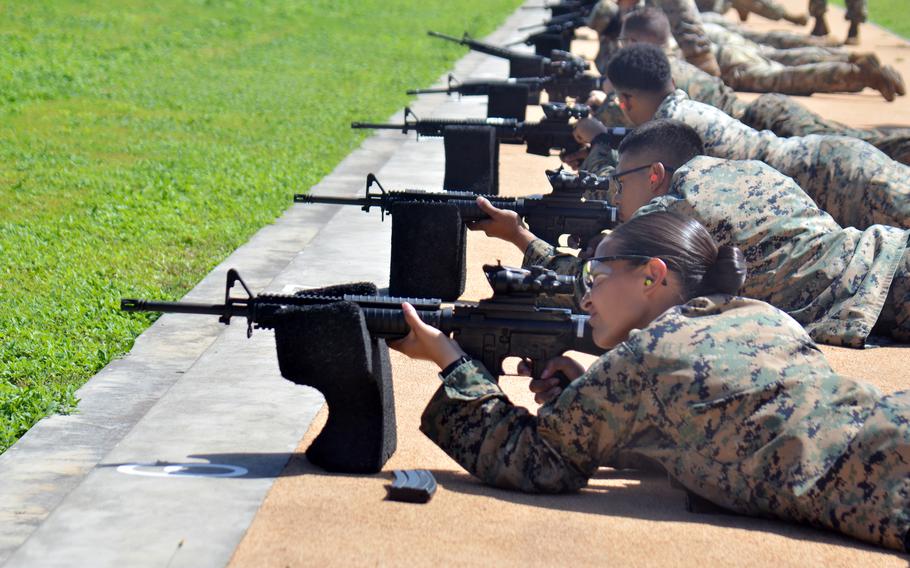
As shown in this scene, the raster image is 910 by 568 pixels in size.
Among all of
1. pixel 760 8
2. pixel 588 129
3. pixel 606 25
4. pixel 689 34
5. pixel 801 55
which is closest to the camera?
pixel 588 129

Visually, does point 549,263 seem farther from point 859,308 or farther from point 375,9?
point 375,9

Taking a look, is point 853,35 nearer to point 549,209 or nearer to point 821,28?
point 821,28

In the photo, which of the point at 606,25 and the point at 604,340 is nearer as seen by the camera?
the point at 604,340

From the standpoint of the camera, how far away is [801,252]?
761cm

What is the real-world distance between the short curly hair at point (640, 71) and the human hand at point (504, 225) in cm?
149

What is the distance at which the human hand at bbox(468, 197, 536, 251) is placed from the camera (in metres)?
7.97

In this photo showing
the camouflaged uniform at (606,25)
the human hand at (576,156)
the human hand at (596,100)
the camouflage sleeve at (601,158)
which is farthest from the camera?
the camouflaged uniform at (606,25)

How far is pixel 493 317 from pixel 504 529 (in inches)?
34.0

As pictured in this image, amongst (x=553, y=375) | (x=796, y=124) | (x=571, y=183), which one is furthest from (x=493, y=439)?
(x=796, y=124)

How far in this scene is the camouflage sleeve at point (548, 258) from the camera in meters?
7.60

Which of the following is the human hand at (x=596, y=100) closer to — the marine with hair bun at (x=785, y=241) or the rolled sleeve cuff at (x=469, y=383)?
the marine with hair bun at (x=785, y=241)

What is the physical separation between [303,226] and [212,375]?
419 centimetres

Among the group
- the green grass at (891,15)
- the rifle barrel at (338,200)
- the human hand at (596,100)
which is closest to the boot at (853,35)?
the green grass at (891,15)

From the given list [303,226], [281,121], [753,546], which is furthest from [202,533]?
[281,121]
